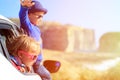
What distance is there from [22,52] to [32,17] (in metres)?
2.02

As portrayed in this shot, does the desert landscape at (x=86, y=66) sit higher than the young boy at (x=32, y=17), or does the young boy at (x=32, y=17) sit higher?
the young boy at (x=32, y=17)

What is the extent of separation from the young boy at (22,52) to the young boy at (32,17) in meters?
1.57

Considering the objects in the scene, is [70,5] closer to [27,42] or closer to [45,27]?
[45,27]

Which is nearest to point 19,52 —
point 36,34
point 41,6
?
point 36,34

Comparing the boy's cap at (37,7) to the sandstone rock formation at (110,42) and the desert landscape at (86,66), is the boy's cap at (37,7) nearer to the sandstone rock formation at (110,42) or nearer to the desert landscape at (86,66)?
the desert landscape at (86,66)

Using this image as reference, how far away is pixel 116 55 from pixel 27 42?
7.27ft

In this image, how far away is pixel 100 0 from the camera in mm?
3785

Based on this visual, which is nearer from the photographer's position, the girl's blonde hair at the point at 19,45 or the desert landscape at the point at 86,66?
the girl's blonde hair at the point at 19,45

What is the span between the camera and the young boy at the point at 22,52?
5.29ft

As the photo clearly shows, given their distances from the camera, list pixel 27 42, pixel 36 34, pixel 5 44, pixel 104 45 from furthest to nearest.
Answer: pixel 104 45
pixel 36 34
pixel 27 42
pixel 5 44

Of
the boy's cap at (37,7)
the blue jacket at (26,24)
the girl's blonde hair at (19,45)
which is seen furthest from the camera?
the boy's cap at (37,7)

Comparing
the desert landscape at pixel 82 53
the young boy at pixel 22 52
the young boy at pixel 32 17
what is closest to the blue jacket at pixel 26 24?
the young boy at pixel 32 17

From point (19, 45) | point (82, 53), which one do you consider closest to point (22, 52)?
point (19, 45)

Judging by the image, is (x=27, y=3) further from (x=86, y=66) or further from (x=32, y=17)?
(x=86, y=66)
